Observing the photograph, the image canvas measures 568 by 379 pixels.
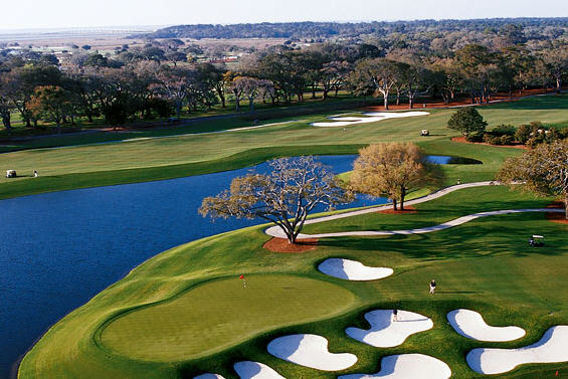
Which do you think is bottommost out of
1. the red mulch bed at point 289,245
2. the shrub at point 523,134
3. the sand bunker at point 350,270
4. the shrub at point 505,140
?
the sand bunker at point 350,270

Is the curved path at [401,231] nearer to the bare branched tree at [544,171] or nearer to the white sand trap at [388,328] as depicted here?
the bare branched tree at [544,171]

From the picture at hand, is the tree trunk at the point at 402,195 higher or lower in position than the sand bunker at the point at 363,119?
lower

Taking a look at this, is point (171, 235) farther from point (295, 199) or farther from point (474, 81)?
point (474, 81)

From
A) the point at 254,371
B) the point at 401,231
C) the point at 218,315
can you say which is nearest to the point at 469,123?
the point at 401,231

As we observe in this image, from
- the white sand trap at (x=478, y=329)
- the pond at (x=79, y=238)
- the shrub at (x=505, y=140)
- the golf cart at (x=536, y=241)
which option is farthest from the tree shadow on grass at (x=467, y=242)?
the shrub at (x=505, y=140)

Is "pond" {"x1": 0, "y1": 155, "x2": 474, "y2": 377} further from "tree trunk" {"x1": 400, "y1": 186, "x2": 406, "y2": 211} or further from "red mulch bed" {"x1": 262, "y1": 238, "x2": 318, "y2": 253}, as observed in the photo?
"red mulch bed" {"x1": 262, "y1": 238, "x2": 318, "y2": 253}

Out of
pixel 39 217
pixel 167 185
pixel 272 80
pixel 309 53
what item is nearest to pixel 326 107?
pixel 272 80
